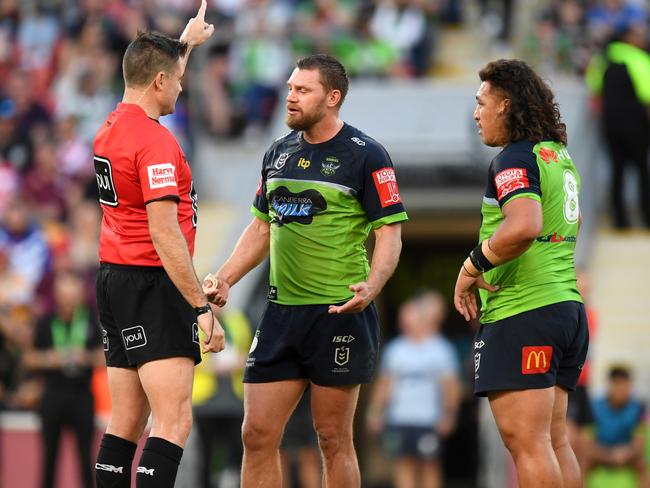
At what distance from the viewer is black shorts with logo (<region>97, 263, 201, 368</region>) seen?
→ 703 centimetres

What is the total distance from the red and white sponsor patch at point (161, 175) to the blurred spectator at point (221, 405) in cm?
658

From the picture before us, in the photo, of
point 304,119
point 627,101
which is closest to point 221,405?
point 627,101

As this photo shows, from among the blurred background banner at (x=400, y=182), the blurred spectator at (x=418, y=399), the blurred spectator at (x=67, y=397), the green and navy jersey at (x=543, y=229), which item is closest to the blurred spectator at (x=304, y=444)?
the blurred background banner at (x=400, y=182)

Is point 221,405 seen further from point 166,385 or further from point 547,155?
point 547,155

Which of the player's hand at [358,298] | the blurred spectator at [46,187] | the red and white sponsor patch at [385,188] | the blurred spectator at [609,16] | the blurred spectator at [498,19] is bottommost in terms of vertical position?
the player's hand at [358,298]

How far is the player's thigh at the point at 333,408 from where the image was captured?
7.48 m

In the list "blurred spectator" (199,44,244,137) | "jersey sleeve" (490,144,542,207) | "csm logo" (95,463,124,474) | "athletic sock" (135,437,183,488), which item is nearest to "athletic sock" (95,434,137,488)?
"csm logo" (95,463,124,474)

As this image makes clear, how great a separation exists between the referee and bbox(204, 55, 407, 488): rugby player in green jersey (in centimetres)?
54

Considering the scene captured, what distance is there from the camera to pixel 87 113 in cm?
1792

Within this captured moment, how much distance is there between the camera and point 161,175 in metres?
6.93

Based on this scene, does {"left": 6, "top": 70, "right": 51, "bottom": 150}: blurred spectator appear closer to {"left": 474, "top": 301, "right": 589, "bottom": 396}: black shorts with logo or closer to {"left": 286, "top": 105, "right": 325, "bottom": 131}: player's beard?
{"left": 286, "top": 105, "right": 325, "bottom": 131}: player's beard

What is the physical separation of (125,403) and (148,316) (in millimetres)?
499

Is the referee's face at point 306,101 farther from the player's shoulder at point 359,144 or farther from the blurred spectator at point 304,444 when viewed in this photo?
the blurred spectator at point 304,444

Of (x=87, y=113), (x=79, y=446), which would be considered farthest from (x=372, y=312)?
(x=87, y=113)
